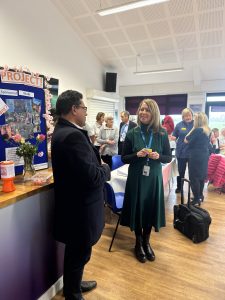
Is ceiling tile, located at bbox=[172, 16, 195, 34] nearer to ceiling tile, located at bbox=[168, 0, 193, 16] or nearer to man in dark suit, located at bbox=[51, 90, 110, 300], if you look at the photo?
ceiling tile, located at bbox=[168, 0, 193, 16]

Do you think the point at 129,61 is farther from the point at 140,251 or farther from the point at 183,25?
the point at 140,251

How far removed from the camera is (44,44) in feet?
15.8

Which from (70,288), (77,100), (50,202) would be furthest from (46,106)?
(70,288)

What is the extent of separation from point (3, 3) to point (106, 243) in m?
4.31

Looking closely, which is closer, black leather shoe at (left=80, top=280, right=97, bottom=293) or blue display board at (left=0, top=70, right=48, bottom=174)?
blue display board at (left=0, top=70, right=48, bottom=174)

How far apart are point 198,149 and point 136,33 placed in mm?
3517

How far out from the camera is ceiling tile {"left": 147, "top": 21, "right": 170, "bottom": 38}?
196 inches

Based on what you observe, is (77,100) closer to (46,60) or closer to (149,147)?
(149,147)

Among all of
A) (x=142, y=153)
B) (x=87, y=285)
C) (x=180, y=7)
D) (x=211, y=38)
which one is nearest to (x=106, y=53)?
(x=180, y=7)

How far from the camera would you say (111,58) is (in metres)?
6.54

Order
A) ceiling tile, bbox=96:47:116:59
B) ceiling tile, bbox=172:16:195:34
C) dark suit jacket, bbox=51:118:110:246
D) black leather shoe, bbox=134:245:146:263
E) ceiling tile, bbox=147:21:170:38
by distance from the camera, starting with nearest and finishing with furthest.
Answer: dark suit jacket, bbox=51:118:110:246
black leather shoe, bbox=134:245:146:263
ceiling tile, bbox=172:16:195:34
ceiling tile, bbox=147:21:170:38
ceiling tile, bbox=96:47:116:59

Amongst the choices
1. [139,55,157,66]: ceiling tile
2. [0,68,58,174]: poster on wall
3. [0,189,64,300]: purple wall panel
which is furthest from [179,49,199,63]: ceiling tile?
[0,189,64,300]: purple wall panel

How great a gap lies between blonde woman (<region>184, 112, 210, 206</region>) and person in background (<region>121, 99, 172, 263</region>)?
1.41 metres

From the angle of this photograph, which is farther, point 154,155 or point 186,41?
point 186,41
